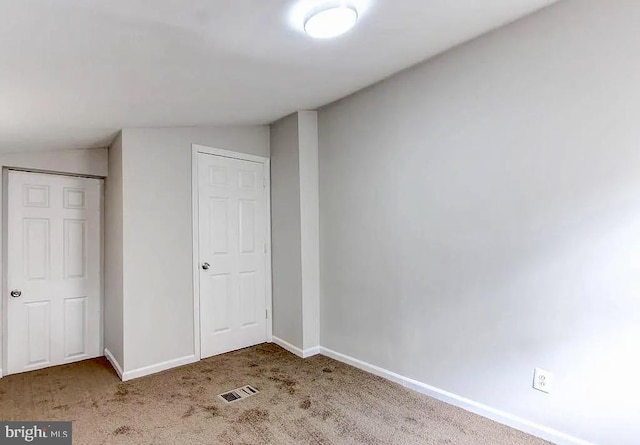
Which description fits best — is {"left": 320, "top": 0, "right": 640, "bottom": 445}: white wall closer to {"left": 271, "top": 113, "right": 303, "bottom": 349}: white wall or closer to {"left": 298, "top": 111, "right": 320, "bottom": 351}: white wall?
{"left": 298, "top": 111, "right": 320, "bottom": 351}: white wall

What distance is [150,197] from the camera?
3.08m

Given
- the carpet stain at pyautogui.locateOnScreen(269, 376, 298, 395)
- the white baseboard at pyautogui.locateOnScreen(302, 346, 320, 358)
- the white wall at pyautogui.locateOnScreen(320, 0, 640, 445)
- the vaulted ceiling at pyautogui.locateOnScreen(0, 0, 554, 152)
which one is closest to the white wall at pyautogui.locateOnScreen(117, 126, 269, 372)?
the vaulted ceiling at pyautogui.locateOnScreen(0, 0, 554, 152)

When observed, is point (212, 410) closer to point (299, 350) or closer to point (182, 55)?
point (299, 350)

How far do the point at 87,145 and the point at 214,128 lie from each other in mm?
1133

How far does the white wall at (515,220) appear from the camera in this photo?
180cm

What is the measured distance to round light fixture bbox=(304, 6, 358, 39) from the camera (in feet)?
5.49

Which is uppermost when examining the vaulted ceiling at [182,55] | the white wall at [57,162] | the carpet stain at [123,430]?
the vaulted ceiling at [182,55]

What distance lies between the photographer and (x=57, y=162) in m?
3.23

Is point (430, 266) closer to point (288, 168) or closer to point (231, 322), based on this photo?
point (288, 168)

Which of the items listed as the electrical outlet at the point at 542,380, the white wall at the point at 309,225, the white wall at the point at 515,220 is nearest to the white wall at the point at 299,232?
the white wall at the point at 309,225

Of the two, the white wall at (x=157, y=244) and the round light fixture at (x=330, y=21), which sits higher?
→ the round light fixture at (x=330, y=21)

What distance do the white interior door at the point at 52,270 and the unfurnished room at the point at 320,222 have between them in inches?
0.8

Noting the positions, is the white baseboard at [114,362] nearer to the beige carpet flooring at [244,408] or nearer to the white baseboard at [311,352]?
the beige carpet flooring at [244,408]

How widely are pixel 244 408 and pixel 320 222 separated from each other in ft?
5.74
